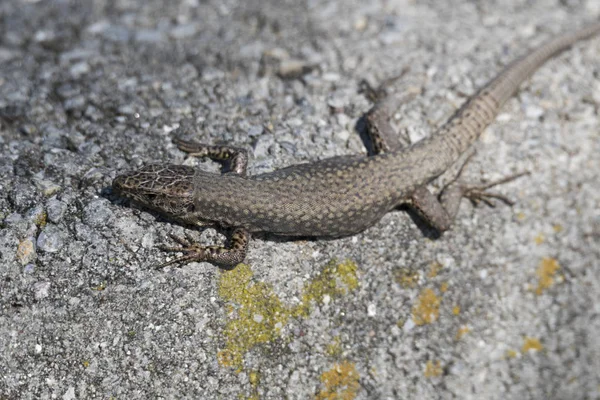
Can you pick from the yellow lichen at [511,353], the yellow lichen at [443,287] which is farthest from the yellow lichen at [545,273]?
the yellow lichen at [443,287]

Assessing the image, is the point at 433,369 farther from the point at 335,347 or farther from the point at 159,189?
the point at 159,189

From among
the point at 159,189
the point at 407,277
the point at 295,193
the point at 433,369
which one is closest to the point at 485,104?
the point at 407,277

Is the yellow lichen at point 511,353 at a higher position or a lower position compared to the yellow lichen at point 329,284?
lower

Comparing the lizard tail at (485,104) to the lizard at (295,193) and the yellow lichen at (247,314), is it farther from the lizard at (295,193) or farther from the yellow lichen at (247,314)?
the yellow lichen at (247,314)

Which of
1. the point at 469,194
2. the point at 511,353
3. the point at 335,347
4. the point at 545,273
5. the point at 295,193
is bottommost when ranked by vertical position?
the point at 511,353

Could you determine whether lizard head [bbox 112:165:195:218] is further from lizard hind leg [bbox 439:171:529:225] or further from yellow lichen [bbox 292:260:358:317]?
lizard hind leg [bbox 439:171:529:225]

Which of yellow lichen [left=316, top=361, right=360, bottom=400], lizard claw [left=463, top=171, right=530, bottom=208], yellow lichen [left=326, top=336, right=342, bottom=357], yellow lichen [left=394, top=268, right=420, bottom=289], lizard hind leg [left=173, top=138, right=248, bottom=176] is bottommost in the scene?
yellow lichen [left=316, top=361, right=360, bottom=400]

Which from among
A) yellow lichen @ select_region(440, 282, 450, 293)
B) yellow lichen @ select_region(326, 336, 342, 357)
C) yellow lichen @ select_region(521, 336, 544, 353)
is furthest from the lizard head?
yellow lichen @ select_region(521, 336, 544, 353)

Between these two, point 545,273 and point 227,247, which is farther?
point 545,273
